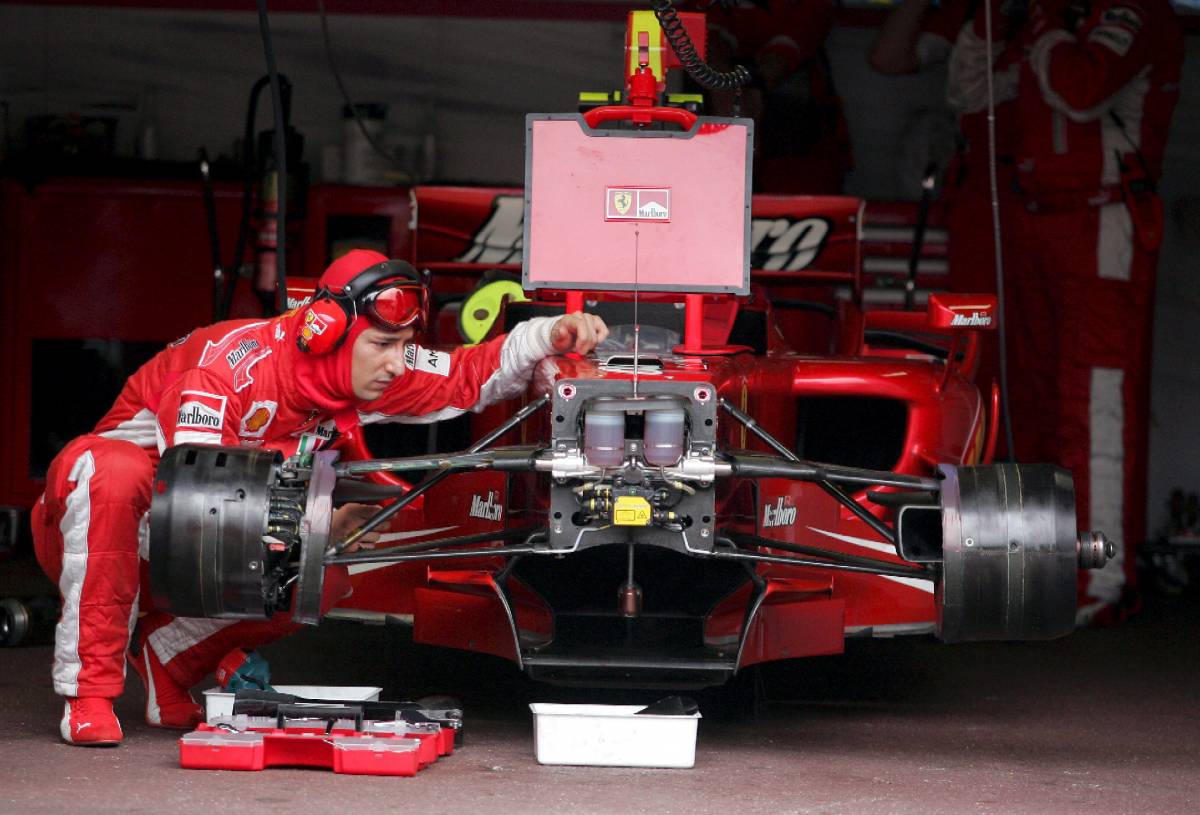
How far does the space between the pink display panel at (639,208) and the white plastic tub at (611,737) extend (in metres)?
1.30

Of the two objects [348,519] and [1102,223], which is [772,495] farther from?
[1102,223]

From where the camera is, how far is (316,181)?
930 centimetres

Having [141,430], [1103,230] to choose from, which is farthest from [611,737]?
[1103,230]

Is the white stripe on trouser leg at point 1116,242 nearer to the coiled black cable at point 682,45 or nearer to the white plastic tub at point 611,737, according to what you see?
the coiled black cable at point 682,45

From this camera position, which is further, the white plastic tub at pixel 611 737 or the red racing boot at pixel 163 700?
the red racing boot at pixel 163 700

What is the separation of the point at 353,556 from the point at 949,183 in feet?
17.1

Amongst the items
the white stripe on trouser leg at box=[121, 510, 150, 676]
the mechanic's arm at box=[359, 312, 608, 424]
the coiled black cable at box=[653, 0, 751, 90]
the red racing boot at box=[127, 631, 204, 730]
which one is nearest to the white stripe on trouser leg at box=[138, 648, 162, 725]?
the red racing boot at box=[127, 631, 204, 730]

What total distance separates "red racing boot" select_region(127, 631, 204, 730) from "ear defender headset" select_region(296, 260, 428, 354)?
0.92 metres

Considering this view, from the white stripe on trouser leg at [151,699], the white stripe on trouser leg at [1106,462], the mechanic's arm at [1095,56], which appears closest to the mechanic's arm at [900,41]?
the mechanic's arm at [1095,56]

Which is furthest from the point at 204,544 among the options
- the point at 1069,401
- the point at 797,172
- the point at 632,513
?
the point at 797,172

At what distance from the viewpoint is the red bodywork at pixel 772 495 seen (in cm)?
460

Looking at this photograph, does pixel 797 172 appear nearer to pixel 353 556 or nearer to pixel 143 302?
pixel 143 302

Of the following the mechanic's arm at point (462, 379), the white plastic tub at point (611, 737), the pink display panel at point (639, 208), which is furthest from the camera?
the pink display panel at point (639, 208)

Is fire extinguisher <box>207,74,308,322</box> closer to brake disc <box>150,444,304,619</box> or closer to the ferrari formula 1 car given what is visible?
the ferrari formula 1 car
